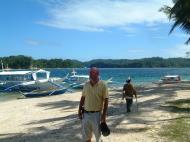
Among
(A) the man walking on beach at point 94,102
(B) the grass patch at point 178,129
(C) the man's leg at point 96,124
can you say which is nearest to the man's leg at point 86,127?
(A) the man walking on beach at point 94,102

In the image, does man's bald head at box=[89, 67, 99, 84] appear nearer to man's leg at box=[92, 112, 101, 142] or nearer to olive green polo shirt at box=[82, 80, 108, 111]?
olive green polo shirt at box=[82, 80, 108, 111]

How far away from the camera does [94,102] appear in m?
9.65

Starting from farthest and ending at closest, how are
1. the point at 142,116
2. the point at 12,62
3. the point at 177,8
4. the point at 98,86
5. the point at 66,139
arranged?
the point at 12,62 → the point at 177,8 → the point at 142,116 → the point at 66,139 → the point at 98,86

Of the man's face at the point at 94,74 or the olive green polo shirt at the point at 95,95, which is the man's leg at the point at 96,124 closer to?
the olive green polo shirt at the point at 95,95

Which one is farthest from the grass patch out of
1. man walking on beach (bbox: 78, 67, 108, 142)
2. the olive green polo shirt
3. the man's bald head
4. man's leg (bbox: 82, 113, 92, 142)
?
the man's bald head

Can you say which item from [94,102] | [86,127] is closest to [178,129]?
[86,127]

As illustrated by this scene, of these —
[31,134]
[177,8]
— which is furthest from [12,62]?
[31,134]

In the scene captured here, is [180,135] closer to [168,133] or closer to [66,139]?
[168,133]

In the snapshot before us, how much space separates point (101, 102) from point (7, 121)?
43.3 feet

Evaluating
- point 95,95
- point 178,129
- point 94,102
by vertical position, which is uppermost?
point 95,95

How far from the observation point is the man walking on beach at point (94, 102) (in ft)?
31.4

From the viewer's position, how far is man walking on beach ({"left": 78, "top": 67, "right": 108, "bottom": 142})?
31.4 ft

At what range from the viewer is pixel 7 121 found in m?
22.0

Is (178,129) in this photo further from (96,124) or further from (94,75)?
(94,75)
